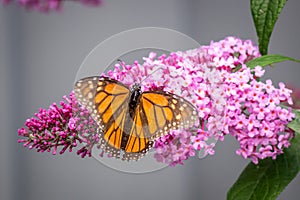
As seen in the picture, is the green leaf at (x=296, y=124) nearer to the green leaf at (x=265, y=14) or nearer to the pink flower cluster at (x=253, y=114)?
the pink flower cluster at (x=253, y=114)

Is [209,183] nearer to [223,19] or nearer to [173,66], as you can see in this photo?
[223,19]

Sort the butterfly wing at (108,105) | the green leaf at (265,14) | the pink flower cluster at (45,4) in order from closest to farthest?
the pink flower cluster at (45,4), the butterfly wing at (108,105), the green leaf at (265,14)

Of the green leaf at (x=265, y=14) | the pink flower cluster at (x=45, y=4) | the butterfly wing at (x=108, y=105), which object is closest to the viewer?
the pink flower cluster at (x=45, y=4)

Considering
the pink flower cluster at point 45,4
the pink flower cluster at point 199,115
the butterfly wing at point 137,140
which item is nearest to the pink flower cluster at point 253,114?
the pink flower cluster at point 199,115

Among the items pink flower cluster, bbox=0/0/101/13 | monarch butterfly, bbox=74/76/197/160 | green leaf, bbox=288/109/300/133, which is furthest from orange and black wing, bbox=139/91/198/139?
pink flower cluster, bbox=0/0/101/13

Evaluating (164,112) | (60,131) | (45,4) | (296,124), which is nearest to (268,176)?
(296,124)

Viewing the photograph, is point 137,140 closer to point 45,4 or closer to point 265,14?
point 265,14

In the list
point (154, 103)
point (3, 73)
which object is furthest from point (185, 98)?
point (3, 73)

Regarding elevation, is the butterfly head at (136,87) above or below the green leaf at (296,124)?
above
